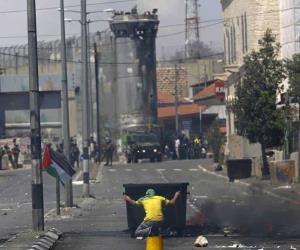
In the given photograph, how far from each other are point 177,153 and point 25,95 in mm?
27881

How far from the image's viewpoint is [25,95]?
111312 mm

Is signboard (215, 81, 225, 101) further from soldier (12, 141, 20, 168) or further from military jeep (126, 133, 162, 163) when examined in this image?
soldier (12, 141, 20, 168)

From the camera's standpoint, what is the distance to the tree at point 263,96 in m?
50.6

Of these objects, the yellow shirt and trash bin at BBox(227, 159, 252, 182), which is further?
trash bin at BBox(227, 159, 252, 182)

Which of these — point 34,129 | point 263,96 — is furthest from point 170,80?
point 34,129

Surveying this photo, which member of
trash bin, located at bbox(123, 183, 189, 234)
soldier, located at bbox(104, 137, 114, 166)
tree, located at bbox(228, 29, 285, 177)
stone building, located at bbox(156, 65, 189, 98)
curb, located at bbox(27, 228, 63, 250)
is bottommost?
soldier, located at bbox(104, 137, 114, 166)

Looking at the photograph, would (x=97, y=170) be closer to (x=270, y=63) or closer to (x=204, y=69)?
(x=270, y=63)

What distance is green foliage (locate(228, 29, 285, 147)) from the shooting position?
50.6m

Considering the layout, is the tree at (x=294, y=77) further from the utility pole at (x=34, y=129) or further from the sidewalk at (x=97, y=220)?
the utility pole at (x=34, y=129)

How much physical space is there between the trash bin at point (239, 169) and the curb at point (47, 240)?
27.9m

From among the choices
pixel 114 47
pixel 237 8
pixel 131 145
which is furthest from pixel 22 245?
pixel 114 47

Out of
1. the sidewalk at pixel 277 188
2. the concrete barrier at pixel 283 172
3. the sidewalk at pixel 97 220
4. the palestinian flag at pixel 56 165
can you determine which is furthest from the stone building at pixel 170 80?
the palestinian flag at pixel 56 165

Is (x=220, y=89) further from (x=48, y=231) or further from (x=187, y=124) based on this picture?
(x=48, y=231)

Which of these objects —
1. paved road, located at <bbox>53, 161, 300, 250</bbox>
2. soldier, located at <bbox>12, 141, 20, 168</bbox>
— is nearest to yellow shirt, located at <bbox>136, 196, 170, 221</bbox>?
paved road, located at <bbox>53, 161, 300, 250</bbox>
